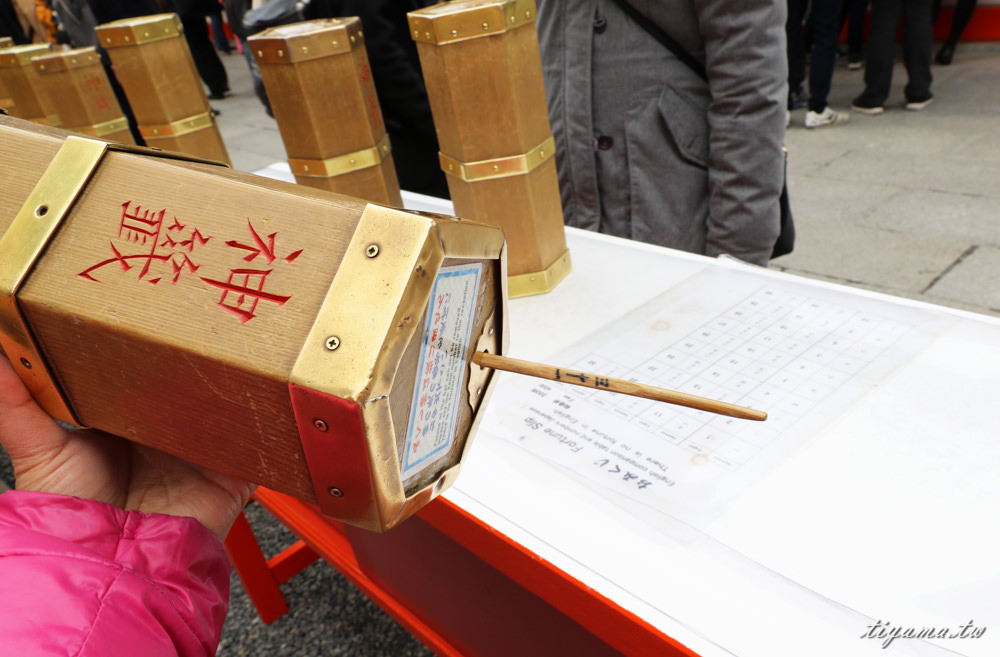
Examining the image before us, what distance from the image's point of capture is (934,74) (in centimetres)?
462

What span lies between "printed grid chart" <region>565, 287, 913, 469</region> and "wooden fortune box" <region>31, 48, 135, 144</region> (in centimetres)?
141

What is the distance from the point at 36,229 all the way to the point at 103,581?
27 cm

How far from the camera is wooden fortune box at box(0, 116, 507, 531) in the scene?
17.6 inches

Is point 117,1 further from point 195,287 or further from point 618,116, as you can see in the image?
point 195,287

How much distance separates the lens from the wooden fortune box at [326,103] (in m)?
1.07

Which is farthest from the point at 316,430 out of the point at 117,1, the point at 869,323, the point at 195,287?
the point at 117,1

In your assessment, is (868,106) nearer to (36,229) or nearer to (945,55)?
(945,55)

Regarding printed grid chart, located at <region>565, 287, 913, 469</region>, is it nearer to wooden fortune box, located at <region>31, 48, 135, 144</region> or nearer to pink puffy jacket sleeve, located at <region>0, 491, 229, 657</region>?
pink puffy jacket sleeve, located at <region>0, 491, 229, 657</region>

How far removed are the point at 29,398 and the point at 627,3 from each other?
1.10 meters

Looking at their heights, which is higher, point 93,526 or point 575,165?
point 93,526

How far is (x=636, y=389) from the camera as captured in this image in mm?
525

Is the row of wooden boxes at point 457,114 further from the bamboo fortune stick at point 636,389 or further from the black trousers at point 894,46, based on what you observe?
the black trousers at point 894,46

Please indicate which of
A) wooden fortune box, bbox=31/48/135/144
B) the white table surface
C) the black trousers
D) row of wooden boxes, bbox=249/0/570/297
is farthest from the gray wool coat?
the black trousers

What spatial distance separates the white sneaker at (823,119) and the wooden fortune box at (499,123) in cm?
344
